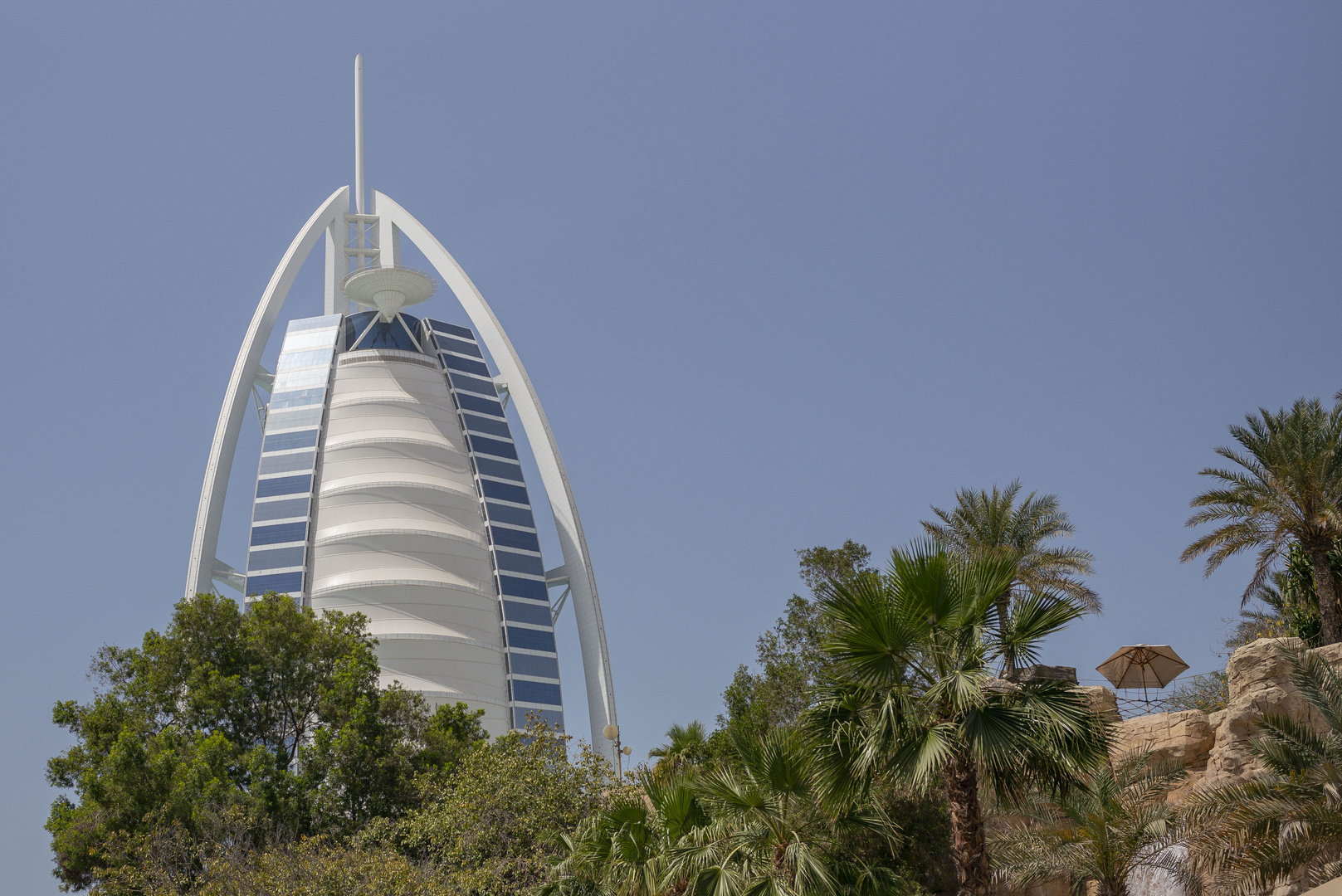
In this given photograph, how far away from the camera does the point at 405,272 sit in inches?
3455

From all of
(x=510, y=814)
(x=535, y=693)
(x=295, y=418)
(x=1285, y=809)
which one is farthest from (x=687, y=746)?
(x=295, y=418)

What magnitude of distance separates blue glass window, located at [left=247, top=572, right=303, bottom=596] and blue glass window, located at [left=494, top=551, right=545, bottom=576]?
12.2m

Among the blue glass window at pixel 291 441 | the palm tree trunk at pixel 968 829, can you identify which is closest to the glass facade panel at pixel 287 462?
A: the blue glass window at pixel 291 441

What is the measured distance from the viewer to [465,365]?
90250 millimetres

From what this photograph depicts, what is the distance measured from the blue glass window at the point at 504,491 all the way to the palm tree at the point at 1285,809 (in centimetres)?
6725

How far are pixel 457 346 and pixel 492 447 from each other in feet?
28.2

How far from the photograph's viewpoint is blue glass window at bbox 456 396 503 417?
88062 millimetres

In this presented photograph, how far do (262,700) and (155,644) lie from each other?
4.21 m

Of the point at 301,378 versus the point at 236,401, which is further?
the point at 301,378

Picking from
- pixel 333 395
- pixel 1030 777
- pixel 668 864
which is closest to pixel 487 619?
pixel 333 395

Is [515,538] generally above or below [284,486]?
below

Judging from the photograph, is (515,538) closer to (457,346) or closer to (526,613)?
(526,613)

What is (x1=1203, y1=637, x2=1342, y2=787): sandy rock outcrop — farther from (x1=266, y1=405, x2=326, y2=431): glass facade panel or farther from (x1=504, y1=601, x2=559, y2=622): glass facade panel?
(x1=266, y1=405, x2=326, y2=431): glass facade panel

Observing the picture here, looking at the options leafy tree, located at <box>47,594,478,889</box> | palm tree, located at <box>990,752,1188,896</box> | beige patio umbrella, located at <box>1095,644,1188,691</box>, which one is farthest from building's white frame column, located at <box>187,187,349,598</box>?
palm tree, located at <box>990,752,1188,896</box>
